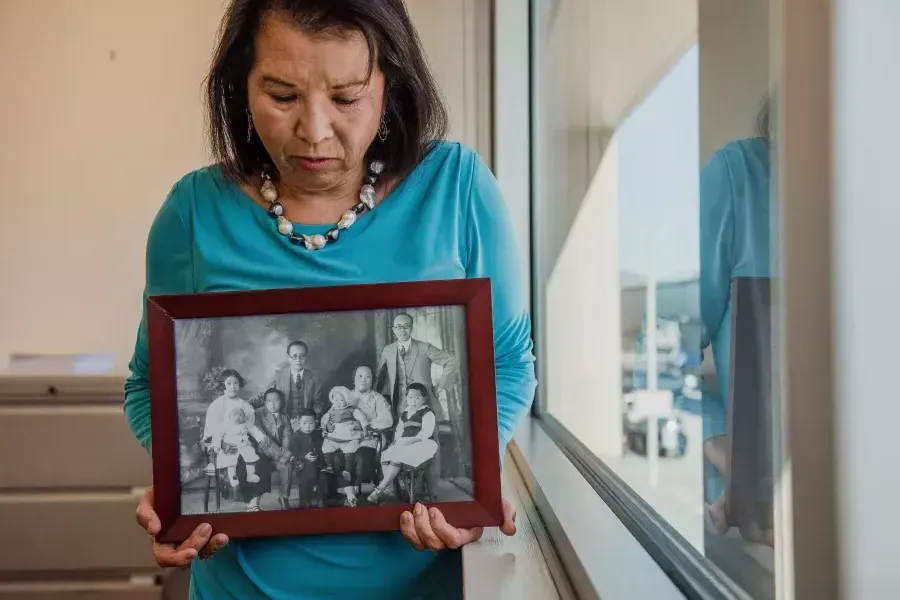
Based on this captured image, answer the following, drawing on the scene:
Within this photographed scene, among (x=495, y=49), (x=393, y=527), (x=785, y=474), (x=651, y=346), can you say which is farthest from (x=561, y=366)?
(x=785, y=474)

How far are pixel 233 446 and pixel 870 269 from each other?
0.51m

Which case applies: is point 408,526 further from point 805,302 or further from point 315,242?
point 805,302

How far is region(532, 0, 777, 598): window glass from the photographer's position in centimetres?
41

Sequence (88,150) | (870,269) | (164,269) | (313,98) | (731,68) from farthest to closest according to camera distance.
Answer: (88,150), (164,269), (313,98), (731,68), (870,269)

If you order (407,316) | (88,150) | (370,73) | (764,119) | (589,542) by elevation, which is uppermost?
(88,150)

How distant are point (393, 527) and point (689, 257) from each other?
1.14 feet

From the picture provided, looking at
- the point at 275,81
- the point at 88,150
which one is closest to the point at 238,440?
the point at 275,81

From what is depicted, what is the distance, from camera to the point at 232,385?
0.61m

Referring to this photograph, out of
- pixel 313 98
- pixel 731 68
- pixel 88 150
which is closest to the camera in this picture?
pixel 731 68

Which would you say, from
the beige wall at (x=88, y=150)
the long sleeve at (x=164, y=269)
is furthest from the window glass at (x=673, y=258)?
the beige wall at (x=88, y=150)

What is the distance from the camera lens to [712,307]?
0.50m

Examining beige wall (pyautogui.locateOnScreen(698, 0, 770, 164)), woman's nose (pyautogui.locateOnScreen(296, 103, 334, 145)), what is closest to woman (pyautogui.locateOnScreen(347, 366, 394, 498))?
woman's nose (pyautogui.locateOnScreen(296, 103, 334, 145))

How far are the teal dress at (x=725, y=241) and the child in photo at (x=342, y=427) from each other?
0.29 metres

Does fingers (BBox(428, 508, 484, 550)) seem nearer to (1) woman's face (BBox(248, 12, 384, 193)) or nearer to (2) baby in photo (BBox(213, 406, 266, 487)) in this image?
(2) baby in photo (BBox(213, 406, 266, 487))
